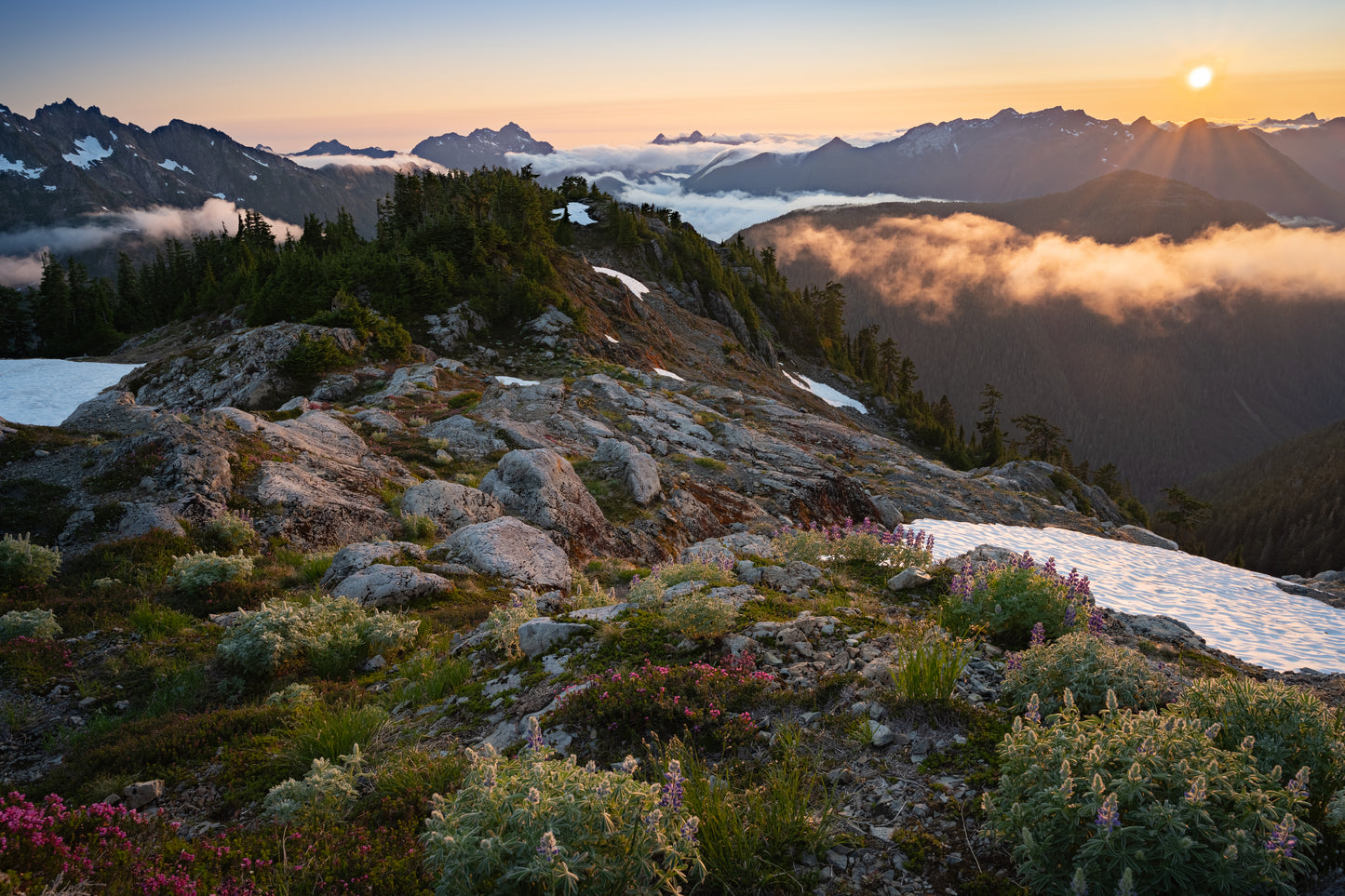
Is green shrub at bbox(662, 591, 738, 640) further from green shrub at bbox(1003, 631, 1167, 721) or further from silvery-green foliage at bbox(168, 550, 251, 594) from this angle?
→ silvery-green foliage at bbox(168, 550, 251, 594)

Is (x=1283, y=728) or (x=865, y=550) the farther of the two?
(x=865, y=550)

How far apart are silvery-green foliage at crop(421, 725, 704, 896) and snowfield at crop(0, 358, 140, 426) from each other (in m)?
28.0

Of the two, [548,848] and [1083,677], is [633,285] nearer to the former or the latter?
[1083,677]

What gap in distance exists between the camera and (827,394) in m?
89.9

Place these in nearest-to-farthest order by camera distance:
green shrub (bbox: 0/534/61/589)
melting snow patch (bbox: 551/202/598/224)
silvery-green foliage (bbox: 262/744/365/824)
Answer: silvery-green foliage (bbox: 262/744/365/824)
green shrub (bbox: 0/534/61/589)
melting snow patch (bbox: 551/202/598/224)

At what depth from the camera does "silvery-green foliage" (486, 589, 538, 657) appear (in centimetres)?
751

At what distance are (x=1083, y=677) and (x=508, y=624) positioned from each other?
589cm

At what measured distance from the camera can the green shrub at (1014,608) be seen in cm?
730

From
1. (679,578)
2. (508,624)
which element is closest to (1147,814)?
(508,624)

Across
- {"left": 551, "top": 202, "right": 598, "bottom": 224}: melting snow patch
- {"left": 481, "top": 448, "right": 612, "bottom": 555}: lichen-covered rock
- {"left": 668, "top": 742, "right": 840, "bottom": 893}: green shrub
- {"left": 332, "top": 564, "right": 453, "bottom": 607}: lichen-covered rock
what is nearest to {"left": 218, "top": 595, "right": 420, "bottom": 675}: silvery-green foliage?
{"left": 332, "top": 564, "right": 453, "bottom": 607}: lichen-covered rock

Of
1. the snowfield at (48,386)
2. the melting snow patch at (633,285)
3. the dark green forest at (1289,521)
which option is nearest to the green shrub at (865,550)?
the snowfield at (48,386)

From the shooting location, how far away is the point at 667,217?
368 feet

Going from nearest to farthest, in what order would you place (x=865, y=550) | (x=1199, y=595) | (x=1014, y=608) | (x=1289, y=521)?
(x=1014, y=608)
(x=865, y=550)
(x=1199, y=595)
(x=1289, y=521)

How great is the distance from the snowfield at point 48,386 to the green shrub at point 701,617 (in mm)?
26421
